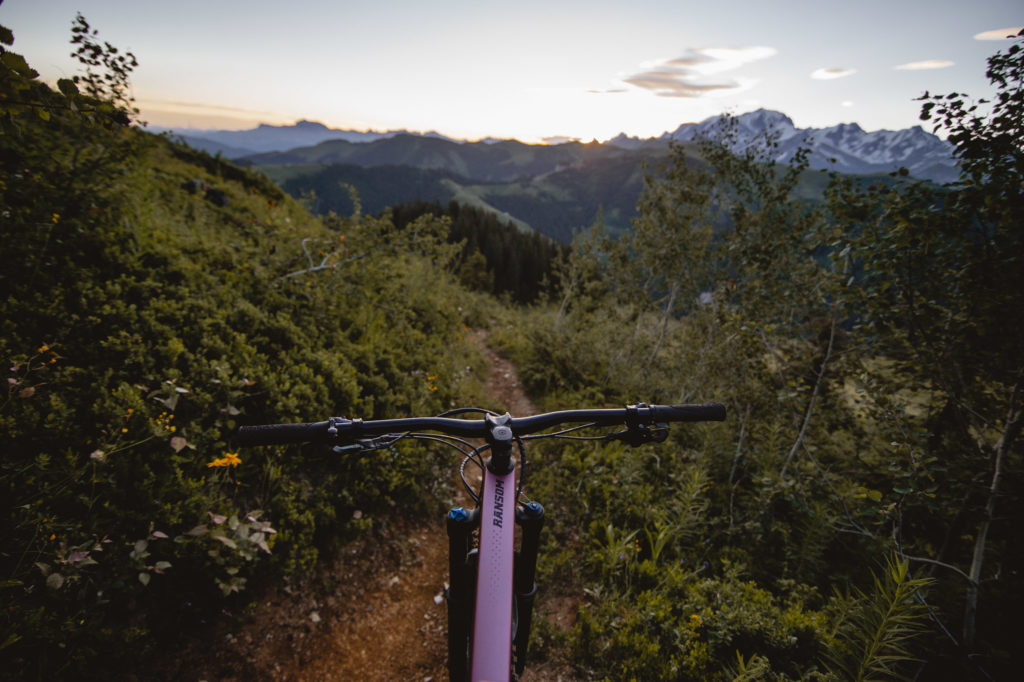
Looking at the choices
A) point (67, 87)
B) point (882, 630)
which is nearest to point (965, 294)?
point (882, 630)

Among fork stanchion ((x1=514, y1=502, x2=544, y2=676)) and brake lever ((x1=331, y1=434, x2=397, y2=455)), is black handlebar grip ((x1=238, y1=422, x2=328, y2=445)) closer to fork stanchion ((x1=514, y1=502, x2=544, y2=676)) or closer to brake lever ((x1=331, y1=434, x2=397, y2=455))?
brake lever ((x1=331, y1=434, x2=397, y2=455))

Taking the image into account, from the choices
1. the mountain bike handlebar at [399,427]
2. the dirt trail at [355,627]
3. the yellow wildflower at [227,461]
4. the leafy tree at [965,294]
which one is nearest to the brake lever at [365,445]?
the mountain bike handlebar at [399,427]

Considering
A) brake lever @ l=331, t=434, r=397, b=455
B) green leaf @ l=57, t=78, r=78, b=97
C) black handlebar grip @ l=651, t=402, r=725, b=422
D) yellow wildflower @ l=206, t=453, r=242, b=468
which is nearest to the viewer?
green leaf @ l=57, t=78, r=78, b=97

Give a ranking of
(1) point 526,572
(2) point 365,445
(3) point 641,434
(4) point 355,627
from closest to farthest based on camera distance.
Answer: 1. (2) point 365,445
2. (3) point 641,434
3. (1) point 526,572
4. (4) point 355,627

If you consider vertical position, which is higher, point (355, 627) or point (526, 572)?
point (526, 572)

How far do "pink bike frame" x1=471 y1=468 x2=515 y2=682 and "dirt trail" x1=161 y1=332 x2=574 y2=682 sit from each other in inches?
124

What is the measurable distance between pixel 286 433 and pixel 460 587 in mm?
1376

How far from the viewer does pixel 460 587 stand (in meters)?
2.32

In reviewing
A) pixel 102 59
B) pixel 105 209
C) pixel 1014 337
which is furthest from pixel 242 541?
pixel 1014 337

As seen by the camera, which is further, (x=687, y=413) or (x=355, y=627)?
(x=355, y=627)

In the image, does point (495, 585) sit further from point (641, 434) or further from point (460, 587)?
point (641, 434)

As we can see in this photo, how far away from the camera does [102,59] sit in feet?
16.4

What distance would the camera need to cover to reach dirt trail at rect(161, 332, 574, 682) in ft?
11.9

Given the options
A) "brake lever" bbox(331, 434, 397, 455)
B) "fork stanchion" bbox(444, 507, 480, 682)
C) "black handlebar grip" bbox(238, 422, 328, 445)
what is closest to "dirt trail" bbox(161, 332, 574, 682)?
"fork stanchion" bbox(444, 507, 480, 682)
